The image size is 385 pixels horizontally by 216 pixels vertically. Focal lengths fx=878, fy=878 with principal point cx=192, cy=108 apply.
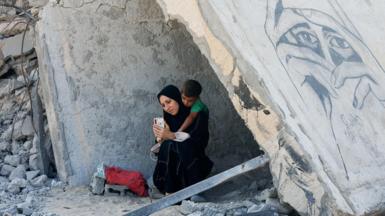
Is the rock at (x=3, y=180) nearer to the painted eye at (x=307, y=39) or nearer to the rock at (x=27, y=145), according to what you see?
the rock at (x=27, y=145)

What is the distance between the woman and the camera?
640 centimetres

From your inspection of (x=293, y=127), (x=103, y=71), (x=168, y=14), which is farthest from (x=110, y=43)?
(x=293, y=127)

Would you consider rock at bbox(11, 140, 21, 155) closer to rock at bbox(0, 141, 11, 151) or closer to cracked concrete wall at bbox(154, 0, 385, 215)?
rock at bbox(0, 141, 11, 151)

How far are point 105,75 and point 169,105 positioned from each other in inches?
25.7

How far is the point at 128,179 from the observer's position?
6.49 m

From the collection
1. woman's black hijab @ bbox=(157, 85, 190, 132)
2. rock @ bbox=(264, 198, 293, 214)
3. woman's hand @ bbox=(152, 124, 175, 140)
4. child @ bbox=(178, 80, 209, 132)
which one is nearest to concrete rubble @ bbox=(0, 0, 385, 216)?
rock @ bbox=(264, 198, 293, 214)

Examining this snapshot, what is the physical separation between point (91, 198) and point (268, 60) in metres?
1.85

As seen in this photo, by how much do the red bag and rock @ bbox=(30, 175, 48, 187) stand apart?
53 centimetres

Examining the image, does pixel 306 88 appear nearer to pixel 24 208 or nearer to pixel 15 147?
pixel 24 208

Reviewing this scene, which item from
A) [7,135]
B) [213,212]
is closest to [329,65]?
[213,212]

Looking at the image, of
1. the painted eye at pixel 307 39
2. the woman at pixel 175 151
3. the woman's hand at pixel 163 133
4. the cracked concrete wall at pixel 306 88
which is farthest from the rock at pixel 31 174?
the painted eye at pixel 307 39

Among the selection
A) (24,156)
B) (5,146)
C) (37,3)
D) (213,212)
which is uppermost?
(37,3)

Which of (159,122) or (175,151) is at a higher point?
(159,122)

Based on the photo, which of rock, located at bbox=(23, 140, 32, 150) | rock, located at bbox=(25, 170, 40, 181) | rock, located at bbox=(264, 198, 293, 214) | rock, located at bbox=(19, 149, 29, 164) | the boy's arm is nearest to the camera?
rock, located at bbox=(264, 198, 293, 214)
